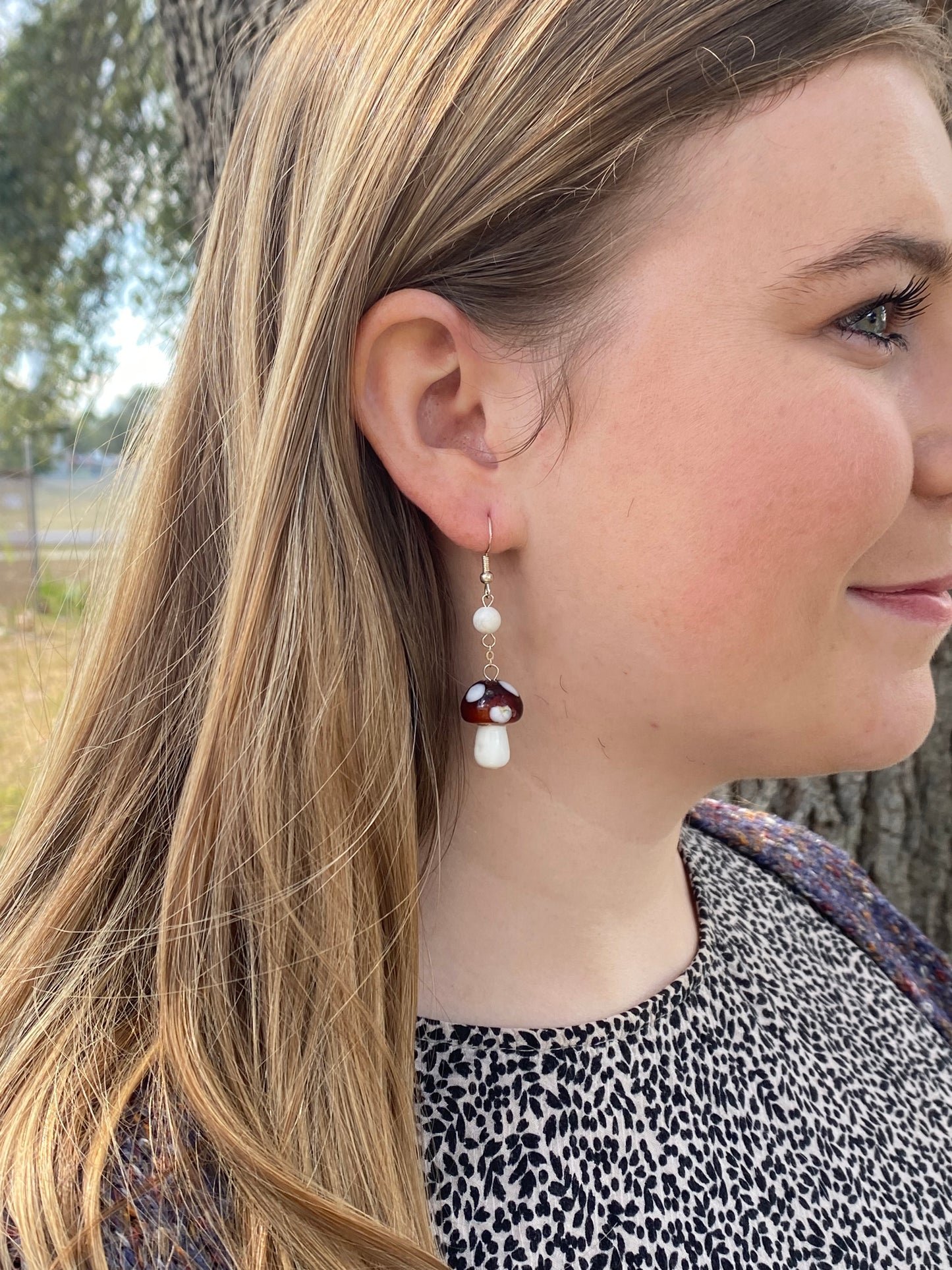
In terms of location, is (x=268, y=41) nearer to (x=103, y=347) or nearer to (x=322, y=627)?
(x=322, y=627)

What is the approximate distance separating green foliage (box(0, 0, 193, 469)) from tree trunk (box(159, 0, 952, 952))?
83 cm

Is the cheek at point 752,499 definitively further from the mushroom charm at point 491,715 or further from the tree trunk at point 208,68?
the tree trunk at point 208,68

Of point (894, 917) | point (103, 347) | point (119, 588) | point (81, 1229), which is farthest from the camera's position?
point (103, 347)

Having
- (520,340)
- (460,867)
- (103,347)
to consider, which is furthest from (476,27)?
(103,347)

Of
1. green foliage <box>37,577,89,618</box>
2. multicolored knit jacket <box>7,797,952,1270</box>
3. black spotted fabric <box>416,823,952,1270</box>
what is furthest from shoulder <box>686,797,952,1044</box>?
green foliage <box>37,577,89,618</box>

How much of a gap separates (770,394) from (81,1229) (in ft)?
3.13

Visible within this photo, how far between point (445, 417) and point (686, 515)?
0.95 feet

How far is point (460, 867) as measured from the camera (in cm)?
117

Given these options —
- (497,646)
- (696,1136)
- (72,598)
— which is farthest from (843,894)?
(72,598)

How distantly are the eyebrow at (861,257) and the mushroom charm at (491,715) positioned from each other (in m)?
0.49

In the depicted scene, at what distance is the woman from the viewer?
96 centimetres

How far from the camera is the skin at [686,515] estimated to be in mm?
968

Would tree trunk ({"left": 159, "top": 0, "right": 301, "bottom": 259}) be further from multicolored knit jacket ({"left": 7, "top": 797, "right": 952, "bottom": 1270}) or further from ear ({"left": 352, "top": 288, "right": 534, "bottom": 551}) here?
multicolored knit jacket ({"left": 7, "top": 797, "right": 952, "bottom": 1270})

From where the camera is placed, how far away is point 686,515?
0.99 metres
